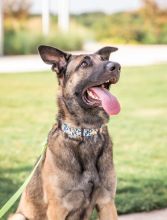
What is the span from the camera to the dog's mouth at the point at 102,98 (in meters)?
4.30

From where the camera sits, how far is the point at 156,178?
6.84 m

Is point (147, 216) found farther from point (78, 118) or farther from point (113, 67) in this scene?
point (113, 67)

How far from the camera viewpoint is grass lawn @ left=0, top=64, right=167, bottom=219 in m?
6.46

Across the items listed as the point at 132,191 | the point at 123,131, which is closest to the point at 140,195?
the point at 132,191

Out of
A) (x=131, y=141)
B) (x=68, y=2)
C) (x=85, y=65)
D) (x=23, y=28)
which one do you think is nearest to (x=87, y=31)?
(x=68, y=2)

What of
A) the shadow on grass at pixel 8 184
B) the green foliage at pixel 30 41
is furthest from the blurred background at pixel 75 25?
the shadow on grass at pixel 8 184

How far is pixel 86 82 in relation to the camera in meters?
4.42

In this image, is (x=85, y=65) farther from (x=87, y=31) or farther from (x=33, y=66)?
(x=87, y=31)

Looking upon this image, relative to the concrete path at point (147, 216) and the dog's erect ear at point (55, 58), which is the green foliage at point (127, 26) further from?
the dog's erect ear at point (55, 58)

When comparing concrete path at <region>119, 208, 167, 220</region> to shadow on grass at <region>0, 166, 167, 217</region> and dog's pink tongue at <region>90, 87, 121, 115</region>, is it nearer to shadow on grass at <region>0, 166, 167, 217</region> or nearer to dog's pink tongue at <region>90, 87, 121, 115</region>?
shadow on grass at <region>0, 166, 167, 217</region>

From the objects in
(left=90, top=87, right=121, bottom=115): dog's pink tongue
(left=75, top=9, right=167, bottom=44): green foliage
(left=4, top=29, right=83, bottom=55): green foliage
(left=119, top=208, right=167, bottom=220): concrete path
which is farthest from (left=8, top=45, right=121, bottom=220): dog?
(left=75, top=9, right=167, bottom=44): green foliage

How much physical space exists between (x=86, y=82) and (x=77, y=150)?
1.62ft

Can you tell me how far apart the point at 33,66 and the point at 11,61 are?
61.6 inches

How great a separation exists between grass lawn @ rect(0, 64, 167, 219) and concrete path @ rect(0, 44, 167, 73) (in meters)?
1.40
